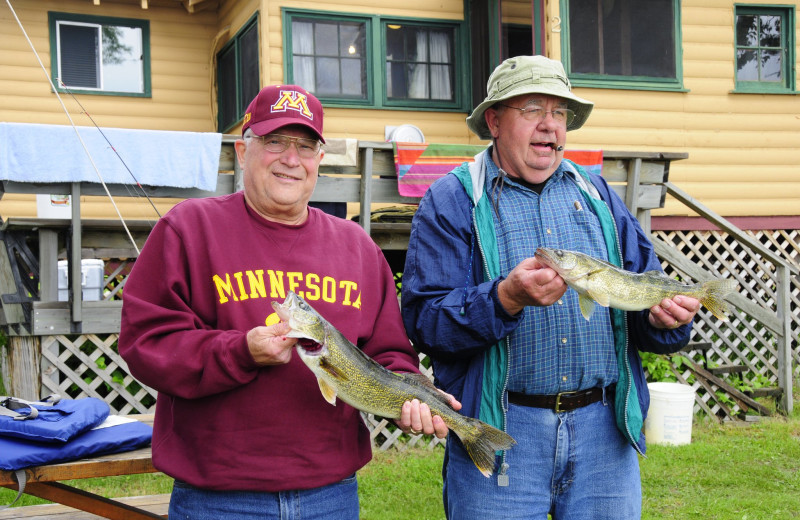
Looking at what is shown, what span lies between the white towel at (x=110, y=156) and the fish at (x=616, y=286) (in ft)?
15.9

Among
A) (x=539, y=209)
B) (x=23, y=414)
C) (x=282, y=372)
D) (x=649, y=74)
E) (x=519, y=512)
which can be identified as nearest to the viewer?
(x=282, y=372)

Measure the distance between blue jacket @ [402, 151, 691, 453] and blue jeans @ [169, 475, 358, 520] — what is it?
25.7 inches

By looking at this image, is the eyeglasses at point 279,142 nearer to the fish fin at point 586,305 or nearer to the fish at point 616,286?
the fish at point 616,286

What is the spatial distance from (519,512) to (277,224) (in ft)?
4.65

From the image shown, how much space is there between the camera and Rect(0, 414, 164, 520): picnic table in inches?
128

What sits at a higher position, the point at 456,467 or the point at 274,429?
the point at 274,429

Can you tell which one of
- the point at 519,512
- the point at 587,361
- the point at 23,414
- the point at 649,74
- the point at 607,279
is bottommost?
the point at 519,512

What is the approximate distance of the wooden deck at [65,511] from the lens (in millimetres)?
4117

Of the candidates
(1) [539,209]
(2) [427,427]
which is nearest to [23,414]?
(2) [427,427]

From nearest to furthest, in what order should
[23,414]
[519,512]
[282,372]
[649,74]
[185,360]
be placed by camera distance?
1. [185,360]
2. [282,372]
3. [519,512]
4. [23,414]
5. [649,74]

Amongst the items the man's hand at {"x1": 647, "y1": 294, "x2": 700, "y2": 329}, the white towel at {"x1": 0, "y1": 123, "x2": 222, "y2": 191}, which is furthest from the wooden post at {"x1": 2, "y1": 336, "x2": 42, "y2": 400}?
the man's hand at {"x1": 647, "y1": 294, "x2": 700, "y2": 329}

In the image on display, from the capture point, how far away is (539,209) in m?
3.09

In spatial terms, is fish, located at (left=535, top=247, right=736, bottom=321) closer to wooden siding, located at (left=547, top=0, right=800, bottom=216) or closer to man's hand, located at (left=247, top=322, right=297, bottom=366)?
man's hand, located at (left=247, top=322, right=297, bottom=366)

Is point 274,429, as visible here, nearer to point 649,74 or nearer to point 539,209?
point 539,209
